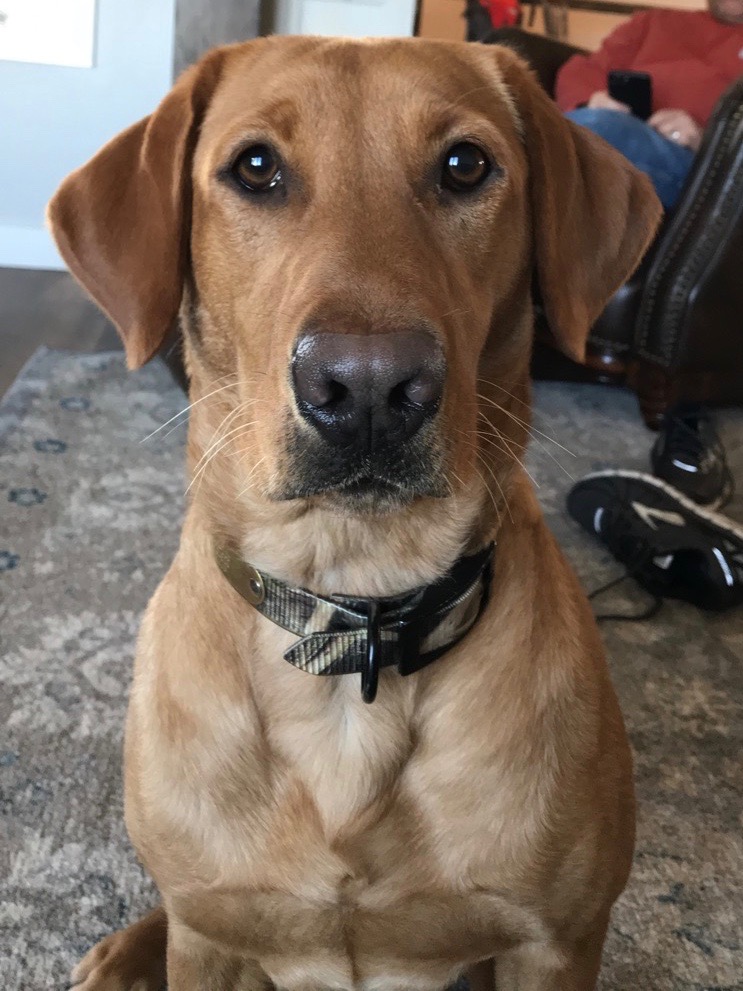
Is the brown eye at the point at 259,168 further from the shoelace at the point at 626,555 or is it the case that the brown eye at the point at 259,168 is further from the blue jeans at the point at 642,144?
the blue jeans at the point at 642,144

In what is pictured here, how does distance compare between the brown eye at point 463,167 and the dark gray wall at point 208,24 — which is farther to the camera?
the dark gray wall at point 208,24

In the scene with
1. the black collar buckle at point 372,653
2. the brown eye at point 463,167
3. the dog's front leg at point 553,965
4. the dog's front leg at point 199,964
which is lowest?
the dog's front leg at point 199,964

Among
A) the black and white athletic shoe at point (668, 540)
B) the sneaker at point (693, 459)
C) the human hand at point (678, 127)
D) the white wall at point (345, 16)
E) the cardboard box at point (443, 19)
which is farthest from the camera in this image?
the cardboard box at point (443, 19)

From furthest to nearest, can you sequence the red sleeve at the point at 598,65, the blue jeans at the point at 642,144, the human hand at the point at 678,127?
the red sleeve at the point at 598,65 < the human hand at the point at 678,127 < the blue jeans at the point at 642,144

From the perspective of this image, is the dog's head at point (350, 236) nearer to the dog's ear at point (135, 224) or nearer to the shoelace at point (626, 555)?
the dog's ear at point (135, 224)

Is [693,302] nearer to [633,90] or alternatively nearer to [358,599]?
[633,90]

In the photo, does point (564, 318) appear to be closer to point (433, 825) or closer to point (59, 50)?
point (433, 825)

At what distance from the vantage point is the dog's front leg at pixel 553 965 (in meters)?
1.14

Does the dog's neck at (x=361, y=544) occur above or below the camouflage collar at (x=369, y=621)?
above

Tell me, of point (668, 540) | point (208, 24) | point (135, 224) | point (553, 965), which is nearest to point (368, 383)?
point (135, 224)

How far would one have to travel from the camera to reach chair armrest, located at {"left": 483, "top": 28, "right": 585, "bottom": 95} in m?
3.85

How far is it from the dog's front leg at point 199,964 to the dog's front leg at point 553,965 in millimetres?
341

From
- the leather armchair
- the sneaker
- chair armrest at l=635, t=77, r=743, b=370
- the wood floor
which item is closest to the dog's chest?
the sneaker

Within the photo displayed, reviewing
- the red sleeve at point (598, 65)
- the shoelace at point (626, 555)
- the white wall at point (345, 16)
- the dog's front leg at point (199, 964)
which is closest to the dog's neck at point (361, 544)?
the dog's front leg at point (199, 964)
